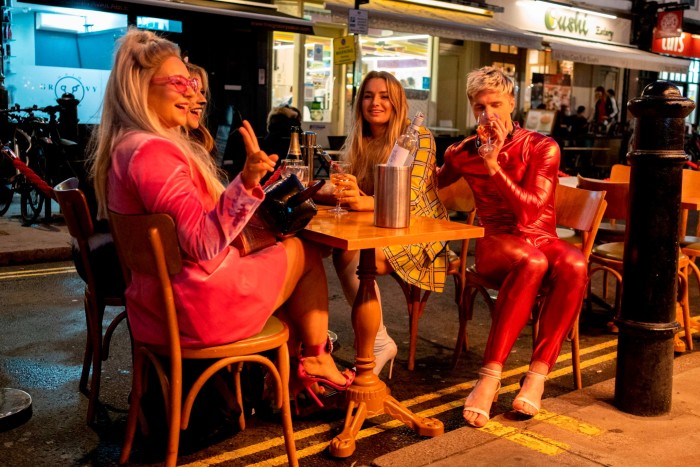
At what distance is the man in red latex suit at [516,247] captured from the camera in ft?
12.0

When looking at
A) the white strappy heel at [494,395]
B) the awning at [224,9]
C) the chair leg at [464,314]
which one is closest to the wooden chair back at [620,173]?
the chair leg at [464,314]

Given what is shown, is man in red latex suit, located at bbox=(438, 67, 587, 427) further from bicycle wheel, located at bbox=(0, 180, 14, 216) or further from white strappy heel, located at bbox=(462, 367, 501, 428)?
bicycle wheel, located at bbox=(0, 180, 14, 216)

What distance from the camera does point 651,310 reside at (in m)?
3.54

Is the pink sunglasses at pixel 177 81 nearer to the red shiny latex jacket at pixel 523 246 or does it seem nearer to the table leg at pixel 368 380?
the table leg at pixel 368 380

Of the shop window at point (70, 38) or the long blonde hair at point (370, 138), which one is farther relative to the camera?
the shop window at point (70, 38)

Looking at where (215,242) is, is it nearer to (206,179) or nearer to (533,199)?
(206,179)

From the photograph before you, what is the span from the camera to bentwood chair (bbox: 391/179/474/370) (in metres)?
4.35

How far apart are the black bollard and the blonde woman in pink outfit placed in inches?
58.7

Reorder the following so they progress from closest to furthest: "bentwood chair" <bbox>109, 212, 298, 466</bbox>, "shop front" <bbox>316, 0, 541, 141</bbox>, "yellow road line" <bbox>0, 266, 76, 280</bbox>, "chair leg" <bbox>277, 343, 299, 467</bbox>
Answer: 1. "bentwood chair" <bbox>109, 212, 298, 466</bbox>
2. "chair leg" <bbox>277, 343, 299, 467</bbox>
3. "yellow road line" <bbox>0, 266, 76, 280</bbox>
4. "shop front" <bbox>316, 0, 541, 141</bbox>

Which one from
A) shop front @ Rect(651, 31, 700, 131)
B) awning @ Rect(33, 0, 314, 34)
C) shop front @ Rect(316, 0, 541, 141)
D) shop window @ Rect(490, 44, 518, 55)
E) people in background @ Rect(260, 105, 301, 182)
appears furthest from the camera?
shop front @ Rect(651, 31, 700, 131)

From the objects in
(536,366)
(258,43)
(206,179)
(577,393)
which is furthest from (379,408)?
(258,43)

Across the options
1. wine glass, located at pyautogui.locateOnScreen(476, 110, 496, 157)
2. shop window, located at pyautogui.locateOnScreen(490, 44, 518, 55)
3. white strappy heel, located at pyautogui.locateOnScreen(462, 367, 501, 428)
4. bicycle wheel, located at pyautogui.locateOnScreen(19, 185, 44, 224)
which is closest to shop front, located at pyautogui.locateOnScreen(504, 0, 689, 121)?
shop window, located at pyautogui.locateOnScreen(490, 44, 518, 55)

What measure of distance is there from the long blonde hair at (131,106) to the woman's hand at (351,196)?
78 centimetres

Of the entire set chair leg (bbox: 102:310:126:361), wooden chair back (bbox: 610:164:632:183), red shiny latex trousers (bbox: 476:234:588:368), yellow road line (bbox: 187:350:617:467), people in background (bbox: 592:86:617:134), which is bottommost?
yellow road line (bbox: 187:350:617:467)
